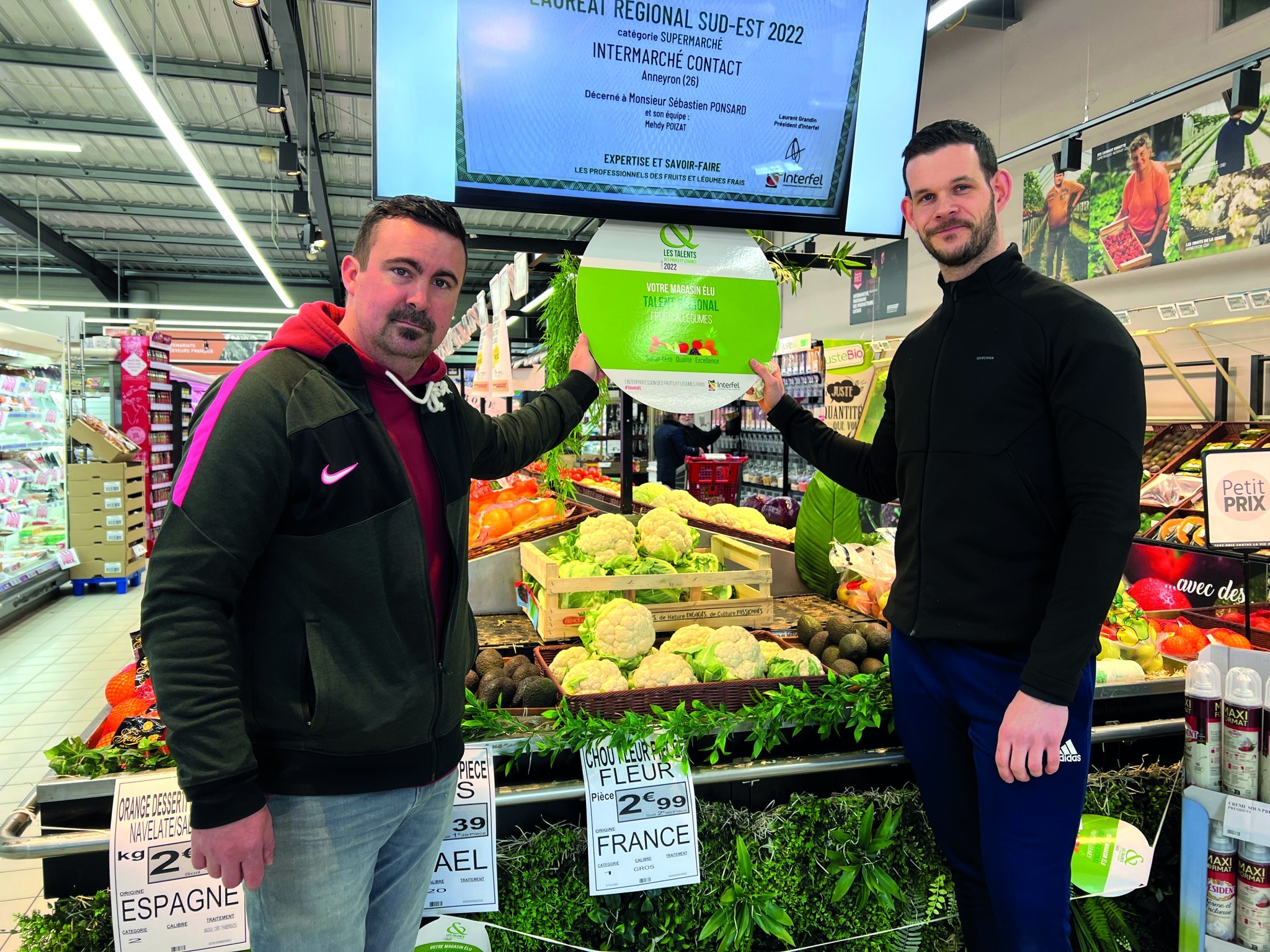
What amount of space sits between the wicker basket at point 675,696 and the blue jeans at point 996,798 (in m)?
0.45

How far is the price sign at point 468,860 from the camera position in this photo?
1.92m

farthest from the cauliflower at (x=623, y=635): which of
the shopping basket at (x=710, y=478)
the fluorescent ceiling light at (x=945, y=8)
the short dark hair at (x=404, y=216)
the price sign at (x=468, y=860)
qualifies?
the shopping basket at (x=710, y=478)

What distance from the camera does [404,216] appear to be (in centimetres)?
151

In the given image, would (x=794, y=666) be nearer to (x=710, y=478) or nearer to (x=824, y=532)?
(x=824, y=532)

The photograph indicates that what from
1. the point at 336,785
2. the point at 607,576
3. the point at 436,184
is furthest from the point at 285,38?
the point at 336,785

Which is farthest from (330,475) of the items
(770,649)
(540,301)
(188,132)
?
(188,132)

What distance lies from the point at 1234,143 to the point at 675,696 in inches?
247

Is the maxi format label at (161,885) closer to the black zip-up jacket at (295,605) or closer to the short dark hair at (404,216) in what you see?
the black zip-up jacket at (295,605)

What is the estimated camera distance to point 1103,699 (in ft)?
8.13

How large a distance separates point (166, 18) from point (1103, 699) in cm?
1021

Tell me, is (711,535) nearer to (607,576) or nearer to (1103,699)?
(607,576)

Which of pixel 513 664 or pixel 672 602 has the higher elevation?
pixel 672 602

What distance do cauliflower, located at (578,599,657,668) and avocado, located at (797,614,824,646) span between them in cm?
55

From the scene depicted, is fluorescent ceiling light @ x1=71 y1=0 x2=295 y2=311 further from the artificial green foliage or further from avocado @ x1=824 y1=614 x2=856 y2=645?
avocado @ x1=824 y1=614 x2=856 y2=645
